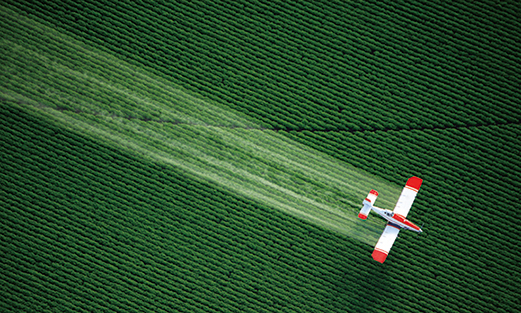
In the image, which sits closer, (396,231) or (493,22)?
(396,231)

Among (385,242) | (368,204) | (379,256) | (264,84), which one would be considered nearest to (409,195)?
(368,204)

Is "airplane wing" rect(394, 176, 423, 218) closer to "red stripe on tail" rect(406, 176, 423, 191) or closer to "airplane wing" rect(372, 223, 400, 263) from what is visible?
"red stripe on tail" rect(406, 176, 423, 191)

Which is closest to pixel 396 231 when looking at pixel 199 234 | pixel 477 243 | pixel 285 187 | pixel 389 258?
pixel 389 258

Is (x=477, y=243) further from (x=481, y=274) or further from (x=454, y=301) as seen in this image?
(x=454, y=301)

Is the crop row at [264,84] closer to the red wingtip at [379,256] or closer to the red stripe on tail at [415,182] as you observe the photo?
the red stripe on tail at [415,182]

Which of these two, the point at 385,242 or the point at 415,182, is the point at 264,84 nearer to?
the point at 415,182

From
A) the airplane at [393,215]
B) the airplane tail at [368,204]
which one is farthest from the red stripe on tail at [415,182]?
the airplane tail at [368,204]

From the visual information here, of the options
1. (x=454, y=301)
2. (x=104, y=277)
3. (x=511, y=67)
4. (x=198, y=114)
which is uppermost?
(x=511, y=67)
